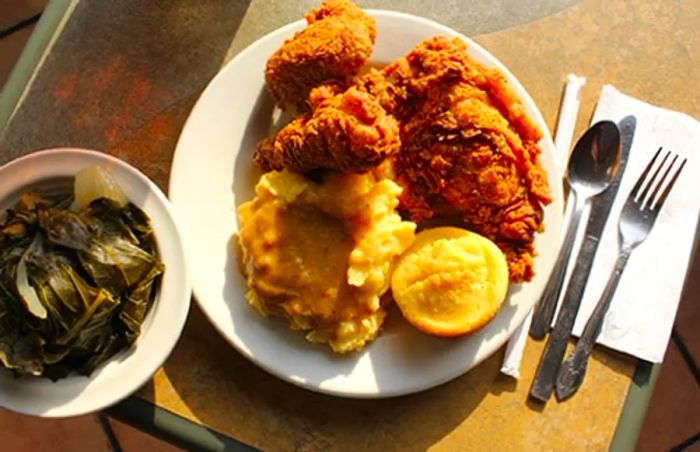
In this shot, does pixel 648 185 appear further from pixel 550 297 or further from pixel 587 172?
pixel 550 297

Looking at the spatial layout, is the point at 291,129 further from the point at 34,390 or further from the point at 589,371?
the point at 589,371

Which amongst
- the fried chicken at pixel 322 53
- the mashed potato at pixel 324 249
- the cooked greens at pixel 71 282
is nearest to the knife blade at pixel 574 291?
the mashed potato at pixel 324 249

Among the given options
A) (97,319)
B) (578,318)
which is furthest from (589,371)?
(97,319)

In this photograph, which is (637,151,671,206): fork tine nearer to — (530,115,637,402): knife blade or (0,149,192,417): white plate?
(530,115,637,402): knife blade

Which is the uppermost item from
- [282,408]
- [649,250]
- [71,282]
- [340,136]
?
[340,136]

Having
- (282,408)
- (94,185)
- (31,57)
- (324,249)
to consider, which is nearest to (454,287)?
(324,249)

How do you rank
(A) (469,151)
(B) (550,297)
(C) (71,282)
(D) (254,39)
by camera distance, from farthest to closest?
(D) (254,39)
(B) (550,297)
(A) (469,151)
(C) (71,282)

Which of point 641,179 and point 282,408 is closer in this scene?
point 282,408
